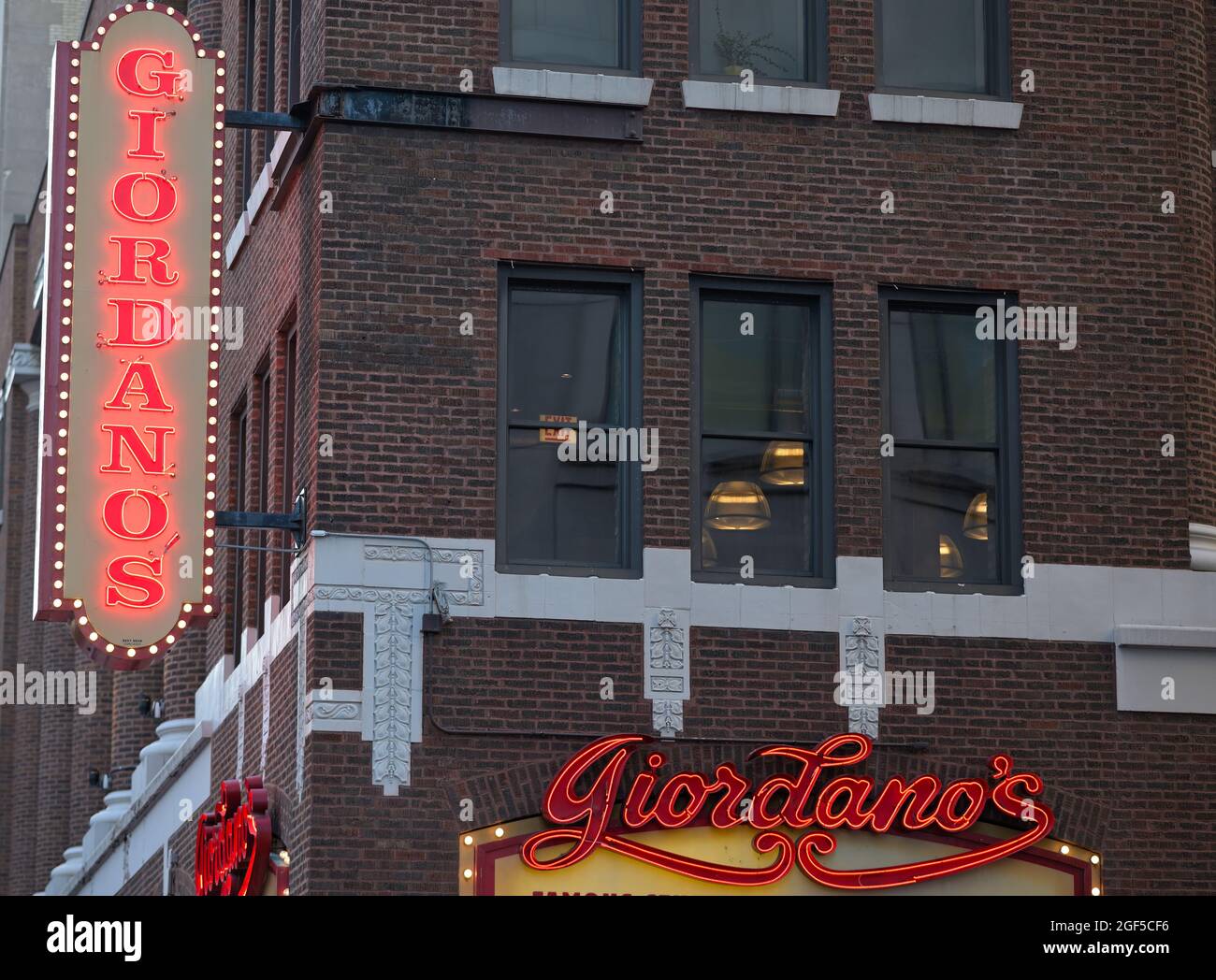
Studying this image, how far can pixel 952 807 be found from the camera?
1722cm

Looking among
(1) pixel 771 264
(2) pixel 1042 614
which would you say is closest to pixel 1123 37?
(1) pixel 771 264

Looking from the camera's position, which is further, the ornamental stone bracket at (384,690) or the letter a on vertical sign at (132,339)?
the letter a on vertical sign at (132,339)

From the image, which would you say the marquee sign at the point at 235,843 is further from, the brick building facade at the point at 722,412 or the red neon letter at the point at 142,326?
the red neon letter at the point at 142,326

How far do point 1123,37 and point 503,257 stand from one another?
533 centimetres

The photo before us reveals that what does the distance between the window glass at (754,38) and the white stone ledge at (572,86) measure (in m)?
0.70

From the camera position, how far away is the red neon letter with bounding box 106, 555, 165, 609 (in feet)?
56.5

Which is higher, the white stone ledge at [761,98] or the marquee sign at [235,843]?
the white stone ledge at [761,98]

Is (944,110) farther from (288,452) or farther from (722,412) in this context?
(288,452)

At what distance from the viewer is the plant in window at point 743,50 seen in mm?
18516

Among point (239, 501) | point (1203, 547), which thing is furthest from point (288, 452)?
point (1203, 547)

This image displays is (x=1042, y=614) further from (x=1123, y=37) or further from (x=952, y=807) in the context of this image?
(x=1123, y=37)

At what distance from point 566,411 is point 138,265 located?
3.37m

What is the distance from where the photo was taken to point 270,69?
2064 cm
